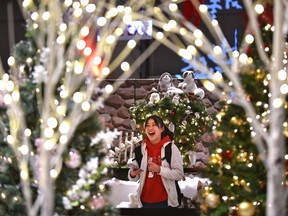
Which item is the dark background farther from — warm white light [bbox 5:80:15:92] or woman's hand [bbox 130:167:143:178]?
warm white light [bbox 5:80:15:92]

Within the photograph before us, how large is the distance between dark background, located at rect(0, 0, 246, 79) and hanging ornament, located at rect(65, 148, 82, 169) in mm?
6957

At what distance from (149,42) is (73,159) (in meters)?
7.38

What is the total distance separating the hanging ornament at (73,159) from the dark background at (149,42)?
696 cm

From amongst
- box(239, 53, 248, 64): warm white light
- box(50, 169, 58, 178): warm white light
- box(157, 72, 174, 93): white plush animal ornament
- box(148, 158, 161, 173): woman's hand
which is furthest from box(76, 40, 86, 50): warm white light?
box(157, 72, 174, 93): white plush animal ornament

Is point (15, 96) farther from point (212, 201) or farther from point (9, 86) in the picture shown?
point (212, 201)

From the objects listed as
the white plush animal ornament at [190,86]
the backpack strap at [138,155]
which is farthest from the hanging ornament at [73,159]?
the white plush animal ornament at [190,86]

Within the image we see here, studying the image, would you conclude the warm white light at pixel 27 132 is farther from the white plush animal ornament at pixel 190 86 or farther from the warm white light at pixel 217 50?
the white plush animal ornament at pixel 190 86

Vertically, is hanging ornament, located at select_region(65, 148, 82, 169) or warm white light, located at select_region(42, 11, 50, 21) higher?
warm white light, located at select_region(42, 11, 50, 21)

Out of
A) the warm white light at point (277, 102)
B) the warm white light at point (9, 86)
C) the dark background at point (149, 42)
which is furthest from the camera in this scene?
the dark background at point (149, 42)

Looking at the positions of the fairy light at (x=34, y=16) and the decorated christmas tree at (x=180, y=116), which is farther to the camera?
the decorated christmas tree at (x=180, y=116)

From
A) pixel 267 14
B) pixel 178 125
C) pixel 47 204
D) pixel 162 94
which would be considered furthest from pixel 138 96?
pixel 47 204

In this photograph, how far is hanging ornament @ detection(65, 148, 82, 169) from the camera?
3.73 meters

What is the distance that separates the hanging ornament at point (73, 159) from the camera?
3.73 m

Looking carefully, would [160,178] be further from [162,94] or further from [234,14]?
[234,14]
